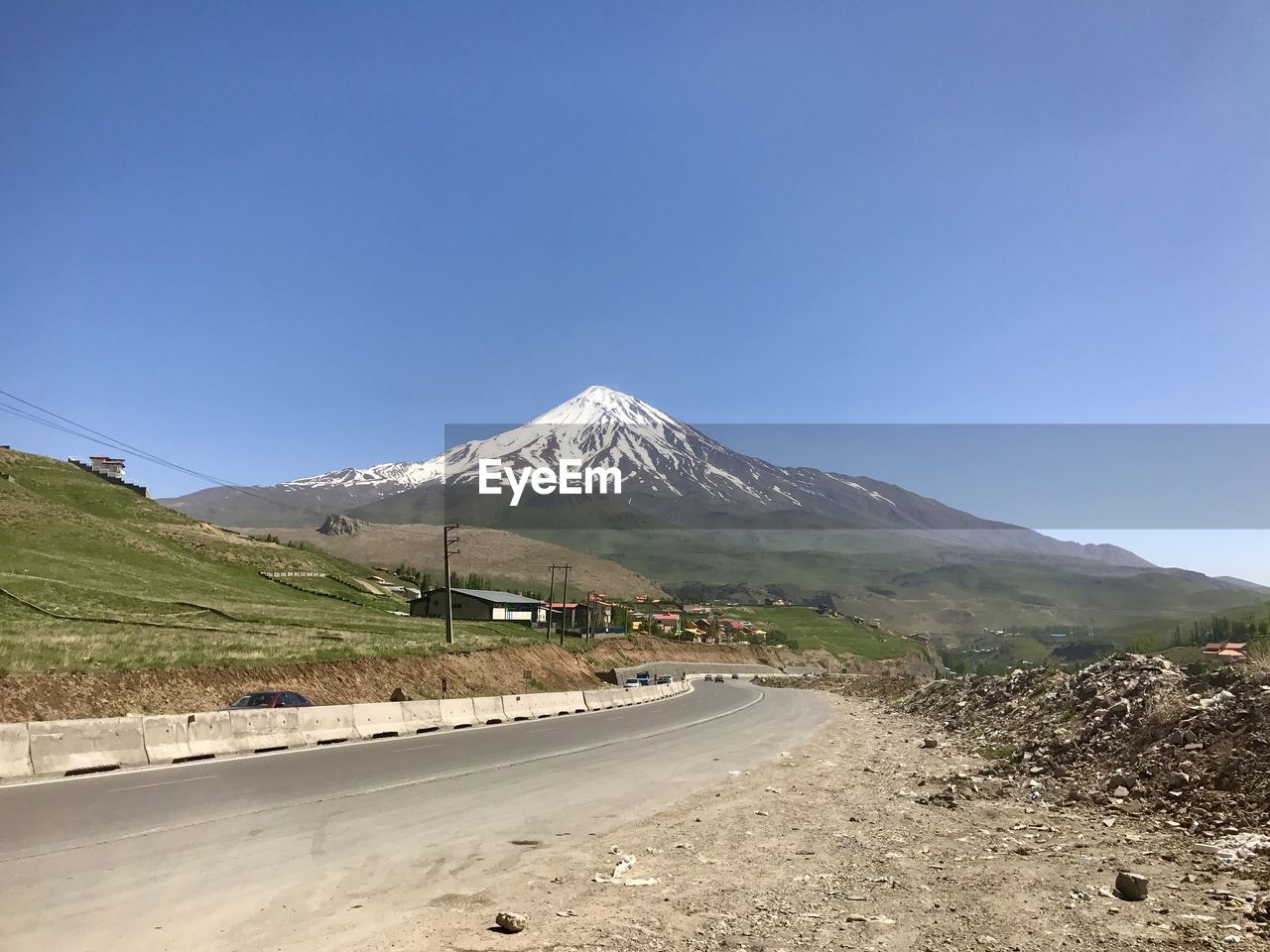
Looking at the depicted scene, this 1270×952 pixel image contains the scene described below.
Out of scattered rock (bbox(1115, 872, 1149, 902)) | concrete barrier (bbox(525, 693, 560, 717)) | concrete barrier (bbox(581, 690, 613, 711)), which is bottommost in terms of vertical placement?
concrete barrier (bbox(581, 690, 613, 711))

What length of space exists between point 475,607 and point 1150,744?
107741 mm

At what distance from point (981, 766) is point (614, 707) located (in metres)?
27.5

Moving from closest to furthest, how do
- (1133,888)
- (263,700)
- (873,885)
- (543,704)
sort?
(1133,888), (873,885), (263,700), (543,704)

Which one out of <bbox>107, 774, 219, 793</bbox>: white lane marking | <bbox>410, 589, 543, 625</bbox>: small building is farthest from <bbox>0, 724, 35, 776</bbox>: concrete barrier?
<bbox>410, 589, 543, 625</bbox>: small building

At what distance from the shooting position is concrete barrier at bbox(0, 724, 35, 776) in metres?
13.5

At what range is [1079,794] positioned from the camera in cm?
1334

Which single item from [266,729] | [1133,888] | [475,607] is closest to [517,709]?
[266,729]

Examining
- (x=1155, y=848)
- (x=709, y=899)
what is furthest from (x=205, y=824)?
(x=1155, y=848)

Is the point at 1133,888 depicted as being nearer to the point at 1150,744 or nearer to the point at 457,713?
the point at 1150,744

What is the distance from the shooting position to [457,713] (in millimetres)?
28469

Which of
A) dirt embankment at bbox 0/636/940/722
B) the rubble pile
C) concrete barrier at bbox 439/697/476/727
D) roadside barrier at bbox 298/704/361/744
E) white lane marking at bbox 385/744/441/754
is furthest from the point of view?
concrete barrier at bbox 439/697/476/727

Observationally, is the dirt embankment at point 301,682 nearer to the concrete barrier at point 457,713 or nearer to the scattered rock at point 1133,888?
the concrete barrier at point 457,713

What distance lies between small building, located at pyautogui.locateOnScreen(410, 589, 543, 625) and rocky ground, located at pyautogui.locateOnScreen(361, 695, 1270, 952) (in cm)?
10374

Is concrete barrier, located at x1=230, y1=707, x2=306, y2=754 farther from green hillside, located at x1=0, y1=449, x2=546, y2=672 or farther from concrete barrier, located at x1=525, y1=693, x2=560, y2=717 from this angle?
concrete barrier, located at x1=525, y1=693, x2=560, y2=717
